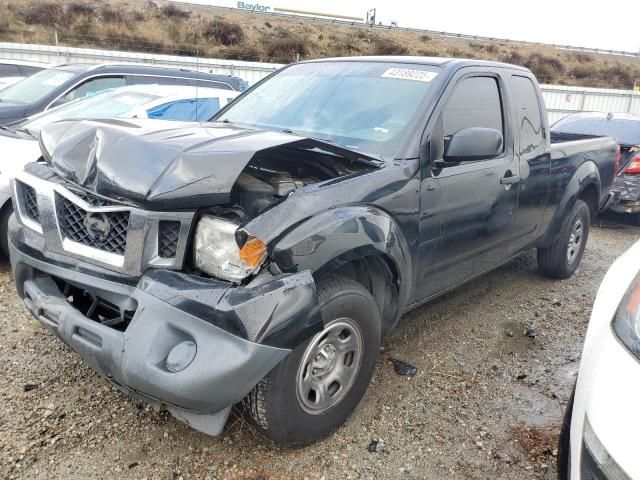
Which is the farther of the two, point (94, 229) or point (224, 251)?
point (94, 229)

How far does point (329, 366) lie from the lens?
98.0 inches

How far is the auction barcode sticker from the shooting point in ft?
10.6

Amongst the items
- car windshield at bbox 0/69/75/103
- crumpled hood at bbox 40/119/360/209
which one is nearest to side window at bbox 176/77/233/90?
car windshield at bbox 0/69/75/103

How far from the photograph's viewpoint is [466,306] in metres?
4.33

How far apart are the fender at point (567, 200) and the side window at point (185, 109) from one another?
11.4 ft

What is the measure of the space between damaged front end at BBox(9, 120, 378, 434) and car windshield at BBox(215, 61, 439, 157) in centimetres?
55

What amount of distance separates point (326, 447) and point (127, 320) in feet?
3.70

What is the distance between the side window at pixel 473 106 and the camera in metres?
3.24

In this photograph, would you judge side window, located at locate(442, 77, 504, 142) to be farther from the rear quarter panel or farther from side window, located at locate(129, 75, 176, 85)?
side window, located at locate(129, 75, 176, 85)

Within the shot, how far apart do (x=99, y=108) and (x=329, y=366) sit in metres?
4.42

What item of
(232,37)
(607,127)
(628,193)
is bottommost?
(628,193)

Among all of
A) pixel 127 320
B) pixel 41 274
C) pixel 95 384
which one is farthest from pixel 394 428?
pixel 41 274

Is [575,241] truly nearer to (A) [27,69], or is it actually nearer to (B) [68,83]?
(B) [68,83]

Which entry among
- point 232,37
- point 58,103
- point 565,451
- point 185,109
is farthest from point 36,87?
point 232,37
